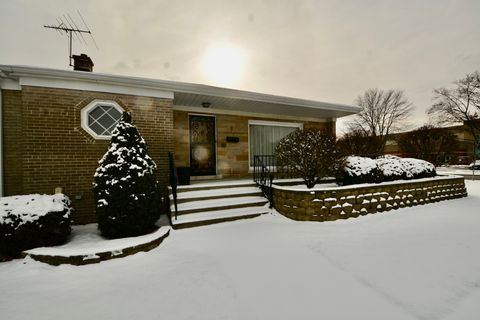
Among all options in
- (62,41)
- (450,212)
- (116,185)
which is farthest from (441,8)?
(62,41)

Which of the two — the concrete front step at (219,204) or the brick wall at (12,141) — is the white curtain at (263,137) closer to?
the concrete front step at (219,204)

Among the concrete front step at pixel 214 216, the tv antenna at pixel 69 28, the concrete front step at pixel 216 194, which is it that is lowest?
the concrete front step at pixel 214 216

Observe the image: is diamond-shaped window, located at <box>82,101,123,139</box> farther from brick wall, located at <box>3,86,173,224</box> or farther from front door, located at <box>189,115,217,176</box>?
front door, located at <box>189,115,217,176</box>

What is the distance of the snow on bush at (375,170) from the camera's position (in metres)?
5.91

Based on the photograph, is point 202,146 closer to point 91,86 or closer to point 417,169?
point 91,86

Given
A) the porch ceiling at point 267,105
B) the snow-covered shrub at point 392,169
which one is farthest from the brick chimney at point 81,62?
the snow-covered shrub at point 392,169

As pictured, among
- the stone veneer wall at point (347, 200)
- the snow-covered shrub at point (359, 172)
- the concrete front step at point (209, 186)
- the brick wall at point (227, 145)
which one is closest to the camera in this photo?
the stone veneer wall at point (347, 200)

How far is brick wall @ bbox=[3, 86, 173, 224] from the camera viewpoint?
467cm

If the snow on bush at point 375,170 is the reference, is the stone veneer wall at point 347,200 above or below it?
below

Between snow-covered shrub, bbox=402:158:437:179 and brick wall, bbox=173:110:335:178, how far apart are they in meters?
5.30

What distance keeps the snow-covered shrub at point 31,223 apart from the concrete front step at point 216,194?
209 cm

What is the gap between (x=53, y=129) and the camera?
4.85 m

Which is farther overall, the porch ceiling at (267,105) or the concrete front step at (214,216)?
the porch ceiling at (267,105)

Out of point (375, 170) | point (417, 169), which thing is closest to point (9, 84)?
point (375, 170)
